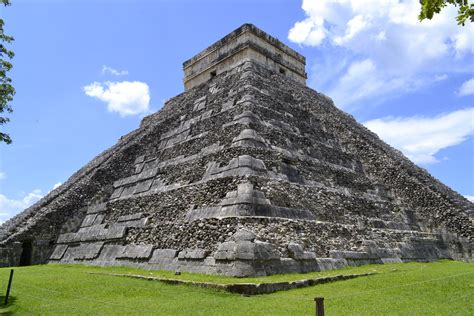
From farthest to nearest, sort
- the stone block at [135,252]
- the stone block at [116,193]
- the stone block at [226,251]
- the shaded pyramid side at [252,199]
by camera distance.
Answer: the stone block at [116,193]
the stone block at [135,252]
the shaded pyramid side at [252,199]
the stone block at [226,251]

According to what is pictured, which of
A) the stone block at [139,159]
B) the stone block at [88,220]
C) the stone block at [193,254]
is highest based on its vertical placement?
the stone block at [139,159]

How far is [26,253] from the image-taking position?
12.9 metres

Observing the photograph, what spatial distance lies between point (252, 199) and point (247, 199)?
13 cm

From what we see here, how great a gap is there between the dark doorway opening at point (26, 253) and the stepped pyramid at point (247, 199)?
1.4 inches

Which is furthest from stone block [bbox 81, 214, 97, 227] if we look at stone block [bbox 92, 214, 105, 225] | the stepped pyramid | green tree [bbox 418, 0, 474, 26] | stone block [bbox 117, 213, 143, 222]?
green tree [bbox 418, 0, 474, 26]

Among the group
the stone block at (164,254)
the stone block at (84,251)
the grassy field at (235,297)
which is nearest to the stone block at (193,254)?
the stone block at (164,254)

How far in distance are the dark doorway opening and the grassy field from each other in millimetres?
4595

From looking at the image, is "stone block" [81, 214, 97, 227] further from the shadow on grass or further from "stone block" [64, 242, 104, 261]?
the shadow on grass

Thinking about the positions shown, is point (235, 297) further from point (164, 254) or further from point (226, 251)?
point (164, 254)

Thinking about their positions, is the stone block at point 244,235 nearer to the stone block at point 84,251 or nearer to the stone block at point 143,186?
the stone block at point 143,186

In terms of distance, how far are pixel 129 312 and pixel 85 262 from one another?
6.81 metres

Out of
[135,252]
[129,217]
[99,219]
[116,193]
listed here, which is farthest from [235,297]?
[116,193]

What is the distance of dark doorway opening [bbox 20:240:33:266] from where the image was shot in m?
12.8

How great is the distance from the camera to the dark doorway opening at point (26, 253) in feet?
41.9
